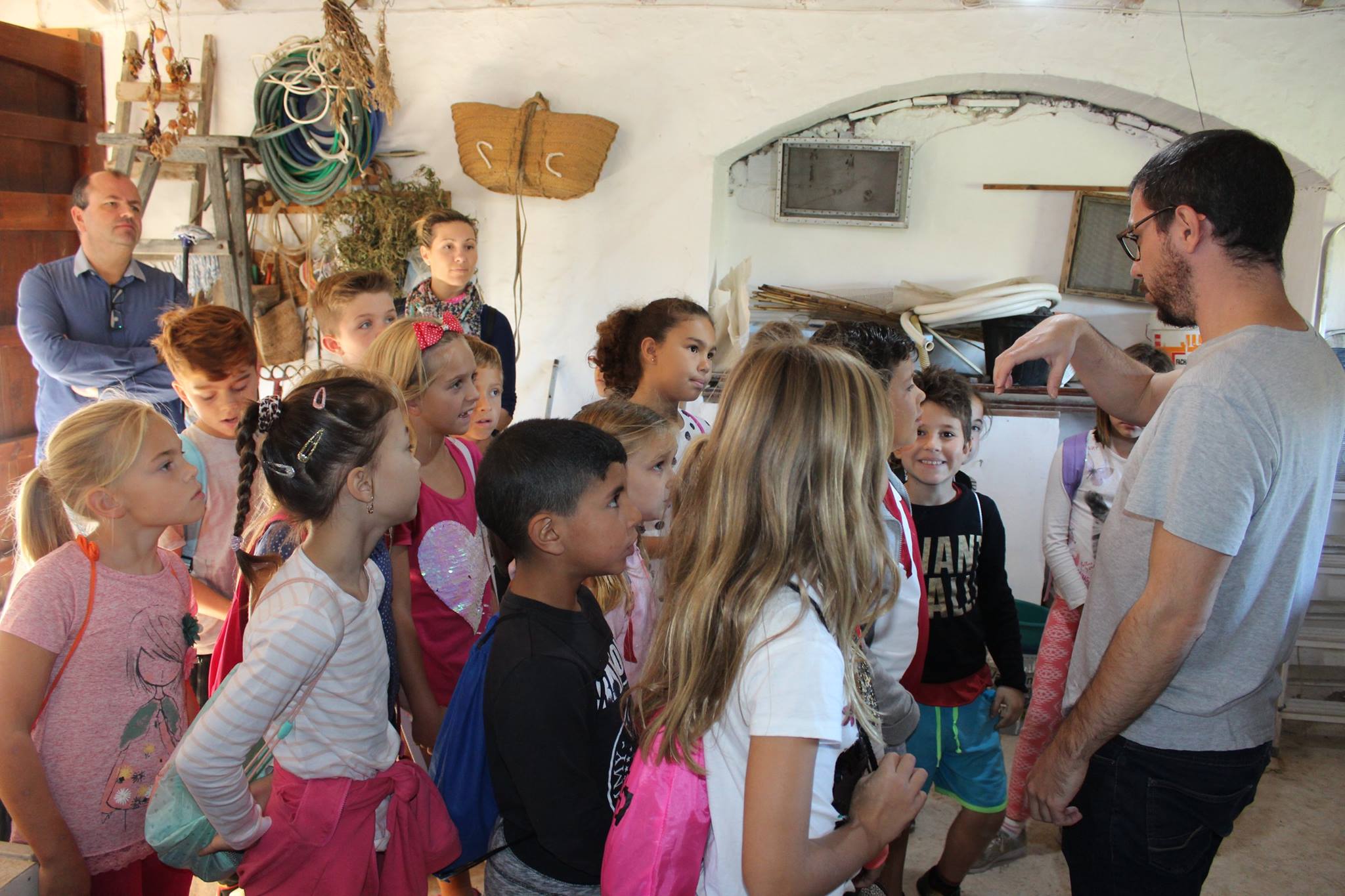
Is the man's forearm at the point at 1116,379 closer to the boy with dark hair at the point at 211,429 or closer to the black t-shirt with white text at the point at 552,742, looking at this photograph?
the black t-shirt with white text at the point at 552,742

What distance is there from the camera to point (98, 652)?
5.41 ft

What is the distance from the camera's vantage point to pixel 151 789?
1.72m

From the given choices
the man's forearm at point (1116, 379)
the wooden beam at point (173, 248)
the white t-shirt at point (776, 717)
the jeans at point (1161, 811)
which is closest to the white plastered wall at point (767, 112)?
the wooden beam at point (173, 248)

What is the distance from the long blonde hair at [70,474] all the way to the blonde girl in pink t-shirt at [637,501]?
2.90ft

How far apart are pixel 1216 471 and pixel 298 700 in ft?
4.96

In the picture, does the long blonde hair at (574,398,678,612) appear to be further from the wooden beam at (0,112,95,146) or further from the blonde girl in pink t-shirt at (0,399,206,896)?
the wooden beam at (0,112,95,146)

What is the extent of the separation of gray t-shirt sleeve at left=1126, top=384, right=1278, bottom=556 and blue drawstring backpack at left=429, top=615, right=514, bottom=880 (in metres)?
1.13

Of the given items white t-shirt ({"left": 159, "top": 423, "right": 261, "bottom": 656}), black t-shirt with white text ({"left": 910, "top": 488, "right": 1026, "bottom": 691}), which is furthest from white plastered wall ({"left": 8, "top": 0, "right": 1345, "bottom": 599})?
white t-shirt ({"left": 159, "top": 423, "right": 261, "bottom": 656})

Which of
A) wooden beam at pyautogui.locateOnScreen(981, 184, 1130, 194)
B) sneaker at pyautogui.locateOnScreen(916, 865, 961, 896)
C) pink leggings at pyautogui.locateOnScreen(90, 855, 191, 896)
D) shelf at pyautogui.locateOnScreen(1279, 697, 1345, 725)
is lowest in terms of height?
sneaker at pyautogui.locateOnScreen(916, 865, 961, 896)

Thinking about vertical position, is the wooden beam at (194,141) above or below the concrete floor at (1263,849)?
above

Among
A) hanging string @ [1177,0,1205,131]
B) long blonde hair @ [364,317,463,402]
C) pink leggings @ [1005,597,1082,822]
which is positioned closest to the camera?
long blonde hair @ [364,317,463,402]

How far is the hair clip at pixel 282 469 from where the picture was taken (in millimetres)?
1534

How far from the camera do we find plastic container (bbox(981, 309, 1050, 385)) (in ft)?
13.4

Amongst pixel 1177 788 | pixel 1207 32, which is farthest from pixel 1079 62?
pixel 1177 788
